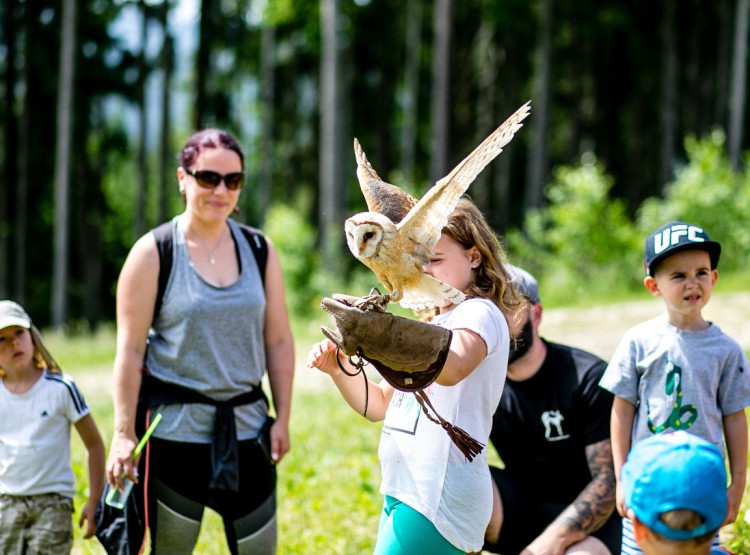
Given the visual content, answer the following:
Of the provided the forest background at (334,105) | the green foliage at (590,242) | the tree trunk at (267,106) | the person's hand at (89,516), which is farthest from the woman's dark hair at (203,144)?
the tree trunk at (267,106)

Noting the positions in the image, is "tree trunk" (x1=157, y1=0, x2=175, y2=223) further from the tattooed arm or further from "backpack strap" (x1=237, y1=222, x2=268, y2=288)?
the tattooed arm

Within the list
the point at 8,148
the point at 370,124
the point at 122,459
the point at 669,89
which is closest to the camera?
the point at 122,459

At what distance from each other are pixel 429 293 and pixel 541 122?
831 inches

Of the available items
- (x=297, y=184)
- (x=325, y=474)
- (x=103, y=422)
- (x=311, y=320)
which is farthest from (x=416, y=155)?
(x=325, y=474)

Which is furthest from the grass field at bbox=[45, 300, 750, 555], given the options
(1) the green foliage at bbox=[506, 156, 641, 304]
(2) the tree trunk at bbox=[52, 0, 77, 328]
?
(2) the tree trunk at bbox=[52, 0, 77, 328]

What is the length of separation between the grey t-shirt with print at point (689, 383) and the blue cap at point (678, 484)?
1.13 m

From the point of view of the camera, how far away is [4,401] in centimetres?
377

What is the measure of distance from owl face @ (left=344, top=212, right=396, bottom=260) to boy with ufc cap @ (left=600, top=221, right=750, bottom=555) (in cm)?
129

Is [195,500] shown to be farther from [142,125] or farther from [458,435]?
[142,125]

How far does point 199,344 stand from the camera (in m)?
3.48

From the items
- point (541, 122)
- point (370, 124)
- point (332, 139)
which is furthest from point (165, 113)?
point (541, 122)

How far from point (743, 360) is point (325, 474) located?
3883 mm

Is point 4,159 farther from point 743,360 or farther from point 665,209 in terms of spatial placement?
point 743,360

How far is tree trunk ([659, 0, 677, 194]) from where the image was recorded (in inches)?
969
